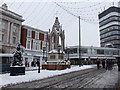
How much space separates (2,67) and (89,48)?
5164 cm

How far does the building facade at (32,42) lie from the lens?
39716 mm

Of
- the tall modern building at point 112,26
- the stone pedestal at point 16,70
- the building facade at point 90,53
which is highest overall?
the tall modern building at point 112,26

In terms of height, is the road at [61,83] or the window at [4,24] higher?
the window at [4,24]

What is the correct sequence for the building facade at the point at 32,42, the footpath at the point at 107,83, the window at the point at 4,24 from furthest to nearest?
the building facade at the point at 32,42 → the window at the point at 4,24 → the footpath at the point at 107,83

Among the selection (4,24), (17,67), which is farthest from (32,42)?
(17,67)

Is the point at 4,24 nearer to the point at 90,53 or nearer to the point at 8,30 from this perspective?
the point at 8,30

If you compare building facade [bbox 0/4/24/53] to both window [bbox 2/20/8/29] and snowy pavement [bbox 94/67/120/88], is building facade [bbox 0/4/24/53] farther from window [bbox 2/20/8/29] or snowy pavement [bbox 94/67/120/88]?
snowy pavement [bbox 94/67/120/88]

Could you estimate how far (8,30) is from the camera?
111 feet

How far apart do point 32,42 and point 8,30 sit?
30.8 feet

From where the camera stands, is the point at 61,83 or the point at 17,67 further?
the point at 17,67

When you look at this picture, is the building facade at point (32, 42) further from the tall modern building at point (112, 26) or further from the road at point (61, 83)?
the tall modern building at point (112, 26)

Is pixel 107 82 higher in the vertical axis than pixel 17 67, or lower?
lower

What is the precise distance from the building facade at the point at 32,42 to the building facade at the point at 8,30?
113 inches

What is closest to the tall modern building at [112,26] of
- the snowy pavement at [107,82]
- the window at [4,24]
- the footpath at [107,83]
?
the window at [4,24]
